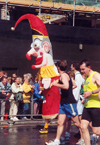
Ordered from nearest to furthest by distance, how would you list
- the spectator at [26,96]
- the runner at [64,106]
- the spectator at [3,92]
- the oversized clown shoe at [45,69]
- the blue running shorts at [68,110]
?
1. the runner at [64,106]
2. the blue running shorts at [68,110]
3. the oversized clown shoe at [45,69]
4. the spectator at [3,92]
5. the spectator at [26,96]

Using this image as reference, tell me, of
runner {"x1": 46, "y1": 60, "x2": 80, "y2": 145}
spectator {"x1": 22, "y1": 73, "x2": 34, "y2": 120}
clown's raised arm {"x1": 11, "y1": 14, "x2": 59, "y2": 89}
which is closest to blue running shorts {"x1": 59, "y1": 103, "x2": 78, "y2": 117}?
runner {"x1": 46, "y1": 60, "x2": 80, "y2": 145}

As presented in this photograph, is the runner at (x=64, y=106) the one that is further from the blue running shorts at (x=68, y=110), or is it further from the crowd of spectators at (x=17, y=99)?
the crowd of spectators at (x=17, y=99)

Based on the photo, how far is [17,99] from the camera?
1273 cm

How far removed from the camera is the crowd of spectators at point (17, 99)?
500 inches

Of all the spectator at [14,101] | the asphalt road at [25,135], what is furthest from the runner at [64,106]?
the spectator at [14,101]

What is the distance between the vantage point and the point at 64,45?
60.2ft

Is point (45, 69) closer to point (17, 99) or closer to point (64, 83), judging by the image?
point (64, 83)

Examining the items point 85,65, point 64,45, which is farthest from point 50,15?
point 85,65

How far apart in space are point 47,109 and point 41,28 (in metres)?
2.32

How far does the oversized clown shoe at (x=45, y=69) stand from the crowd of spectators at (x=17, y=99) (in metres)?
3.01

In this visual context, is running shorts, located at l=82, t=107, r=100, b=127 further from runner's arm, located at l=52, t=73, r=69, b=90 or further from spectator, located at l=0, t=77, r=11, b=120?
spectator, located at l=0, t=77, r=11, b=120

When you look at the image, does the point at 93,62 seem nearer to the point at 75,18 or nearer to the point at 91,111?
the point at 75,18

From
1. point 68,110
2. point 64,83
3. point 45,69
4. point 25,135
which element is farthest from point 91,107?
point 25,135

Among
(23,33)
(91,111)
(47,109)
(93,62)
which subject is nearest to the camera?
(91,111)
